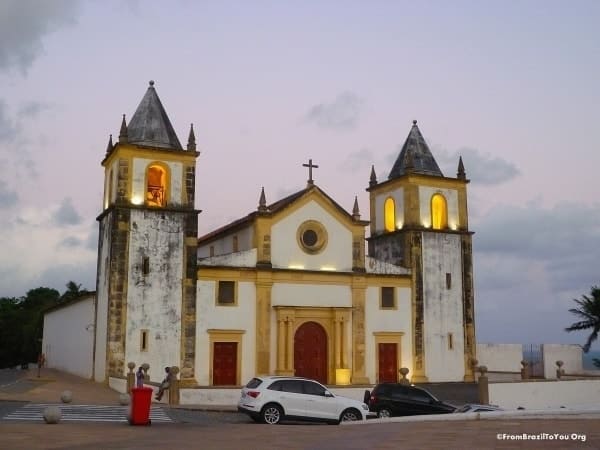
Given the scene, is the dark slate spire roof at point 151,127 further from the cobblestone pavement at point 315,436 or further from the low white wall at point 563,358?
the low white wall at point 563,358

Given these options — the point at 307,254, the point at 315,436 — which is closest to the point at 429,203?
the point at 307,254

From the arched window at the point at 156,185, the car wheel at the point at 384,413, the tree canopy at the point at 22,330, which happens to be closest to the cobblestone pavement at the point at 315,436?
the car wheel at the point at 384,413

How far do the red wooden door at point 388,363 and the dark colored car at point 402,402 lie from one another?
11784 millimetres

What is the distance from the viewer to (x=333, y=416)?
2108 centimetres

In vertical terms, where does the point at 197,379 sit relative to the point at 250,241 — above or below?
below

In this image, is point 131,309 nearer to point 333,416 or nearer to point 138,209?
point 138,209

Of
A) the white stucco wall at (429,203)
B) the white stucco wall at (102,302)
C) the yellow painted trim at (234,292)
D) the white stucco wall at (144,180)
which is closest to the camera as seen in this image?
the white stucco wall at (102,302)

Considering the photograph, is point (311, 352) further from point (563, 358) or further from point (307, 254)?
point (563, 358)

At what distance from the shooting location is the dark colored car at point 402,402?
926 inches

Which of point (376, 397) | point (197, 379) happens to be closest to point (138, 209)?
point (197, 379)

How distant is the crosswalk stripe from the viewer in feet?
65.2

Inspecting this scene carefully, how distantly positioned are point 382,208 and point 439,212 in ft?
10.7

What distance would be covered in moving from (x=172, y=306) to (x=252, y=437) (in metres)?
17.7

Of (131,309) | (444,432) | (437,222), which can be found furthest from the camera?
(437,222)
